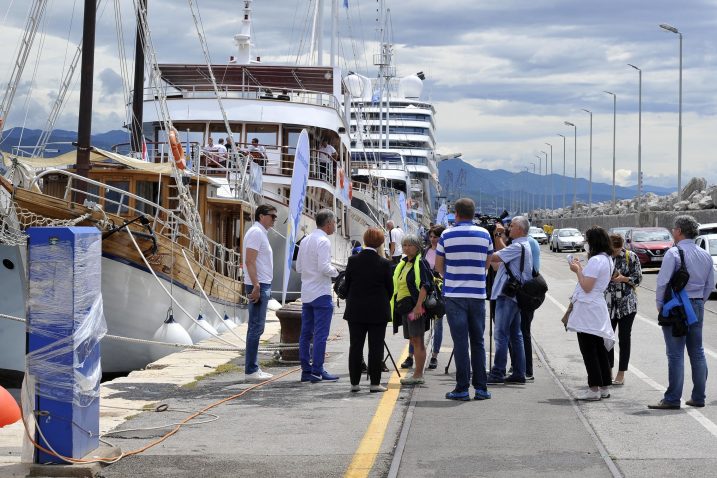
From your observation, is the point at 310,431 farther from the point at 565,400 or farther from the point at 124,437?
the point at 565,400

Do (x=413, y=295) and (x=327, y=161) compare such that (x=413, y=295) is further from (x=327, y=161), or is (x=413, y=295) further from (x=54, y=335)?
(x=327, y=161)

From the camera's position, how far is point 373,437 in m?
8.09

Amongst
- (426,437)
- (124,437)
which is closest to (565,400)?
(426,437)

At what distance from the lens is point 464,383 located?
10.1 meters

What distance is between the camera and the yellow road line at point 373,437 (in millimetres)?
6957

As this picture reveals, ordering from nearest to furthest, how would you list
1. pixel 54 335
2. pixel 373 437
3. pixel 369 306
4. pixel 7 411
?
pixel 54 335, pixel 373 437, pixel 7 411, pixel 369 306

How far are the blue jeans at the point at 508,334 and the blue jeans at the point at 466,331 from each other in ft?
2.88

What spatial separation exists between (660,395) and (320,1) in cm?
2824

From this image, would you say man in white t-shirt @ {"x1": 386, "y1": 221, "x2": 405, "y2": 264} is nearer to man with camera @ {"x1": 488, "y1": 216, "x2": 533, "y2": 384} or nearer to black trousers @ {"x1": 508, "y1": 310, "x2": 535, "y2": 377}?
black trousers @ {"x1": 508, "y1": 310, "x2": 535, "y2": 377}

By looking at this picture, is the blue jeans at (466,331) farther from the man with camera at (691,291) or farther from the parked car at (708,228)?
the parked car at (708,228)

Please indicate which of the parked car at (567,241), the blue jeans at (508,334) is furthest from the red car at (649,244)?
the blue jeans at (508,334)

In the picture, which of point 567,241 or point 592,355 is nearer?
point 592,355

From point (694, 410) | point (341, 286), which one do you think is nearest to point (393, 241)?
point (341, 286)

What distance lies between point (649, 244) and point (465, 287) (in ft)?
95.2
